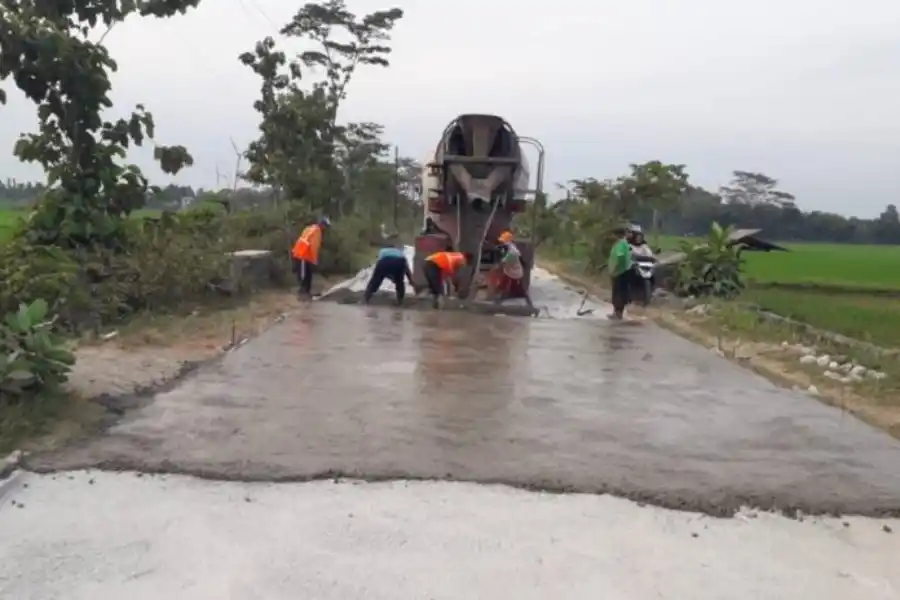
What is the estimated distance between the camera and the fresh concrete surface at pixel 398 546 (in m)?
4.01

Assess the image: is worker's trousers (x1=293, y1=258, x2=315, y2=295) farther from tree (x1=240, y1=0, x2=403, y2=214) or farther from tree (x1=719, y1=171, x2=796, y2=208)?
tree (x1=719, y1=171, x2=796, y2=208)

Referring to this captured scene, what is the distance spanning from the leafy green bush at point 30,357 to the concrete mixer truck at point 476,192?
10174 millimetres

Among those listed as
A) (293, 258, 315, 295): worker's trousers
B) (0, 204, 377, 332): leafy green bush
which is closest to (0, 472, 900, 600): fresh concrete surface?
(0, 204, 377, 332): leafy green bush

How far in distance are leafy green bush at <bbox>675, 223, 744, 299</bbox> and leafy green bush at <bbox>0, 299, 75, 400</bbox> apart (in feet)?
46.4

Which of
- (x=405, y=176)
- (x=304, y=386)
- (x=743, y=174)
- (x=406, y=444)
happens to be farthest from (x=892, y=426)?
(x=743, y=174)

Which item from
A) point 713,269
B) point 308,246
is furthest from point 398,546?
point 713,269

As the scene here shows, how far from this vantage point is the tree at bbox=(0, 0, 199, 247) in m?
10.2

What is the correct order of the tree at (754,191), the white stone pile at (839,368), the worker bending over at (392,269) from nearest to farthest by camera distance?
the white stone pile at (839,368) < the worker bending over at (392,269) < the tree at (754,191)

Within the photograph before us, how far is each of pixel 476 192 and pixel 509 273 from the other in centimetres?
138

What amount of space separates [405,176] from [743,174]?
44633 mm

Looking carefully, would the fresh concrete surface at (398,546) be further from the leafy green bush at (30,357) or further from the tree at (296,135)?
the tree at (296,135)

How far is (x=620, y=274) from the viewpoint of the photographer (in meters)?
15.0

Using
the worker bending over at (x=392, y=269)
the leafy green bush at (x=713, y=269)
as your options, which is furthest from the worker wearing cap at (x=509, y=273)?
the leafy green bush at (x=713, y=269)

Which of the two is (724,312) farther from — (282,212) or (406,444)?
(282,212)
